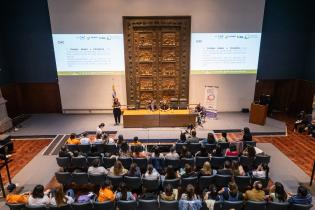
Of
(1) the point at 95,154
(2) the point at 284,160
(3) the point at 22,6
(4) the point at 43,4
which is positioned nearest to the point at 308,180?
(2) the point at 284,160

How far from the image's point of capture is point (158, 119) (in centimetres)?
991

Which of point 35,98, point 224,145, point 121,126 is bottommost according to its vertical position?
point 121,126

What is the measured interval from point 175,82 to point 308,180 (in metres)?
6.46

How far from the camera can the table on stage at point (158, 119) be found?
32.3ft

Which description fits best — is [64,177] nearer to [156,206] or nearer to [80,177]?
[80,177]

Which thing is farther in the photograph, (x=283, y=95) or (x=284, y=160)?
(x=283, y=95)

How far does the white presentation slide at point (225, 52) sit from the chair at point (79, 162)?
266 inches

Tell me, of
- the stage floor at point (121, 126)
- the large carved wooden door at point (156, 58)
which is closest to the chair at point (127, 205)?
the stage floor at point (121, 126)

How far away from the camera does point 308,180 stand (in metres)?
6.50

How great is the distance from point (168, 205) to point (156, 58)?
7656 mm

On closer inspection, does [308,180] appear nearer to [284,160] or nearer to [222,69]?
[284,160]

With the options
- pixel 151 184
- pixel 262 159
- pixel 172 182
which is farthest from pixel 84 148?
pixel 262 159

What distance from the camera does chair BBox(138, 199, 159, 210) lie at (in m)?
4.48

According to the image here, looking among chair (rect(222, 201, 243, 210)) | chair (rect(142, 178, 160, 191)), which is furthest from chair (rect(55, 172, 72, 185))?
chair (rect(222, 201, 243, 210))
